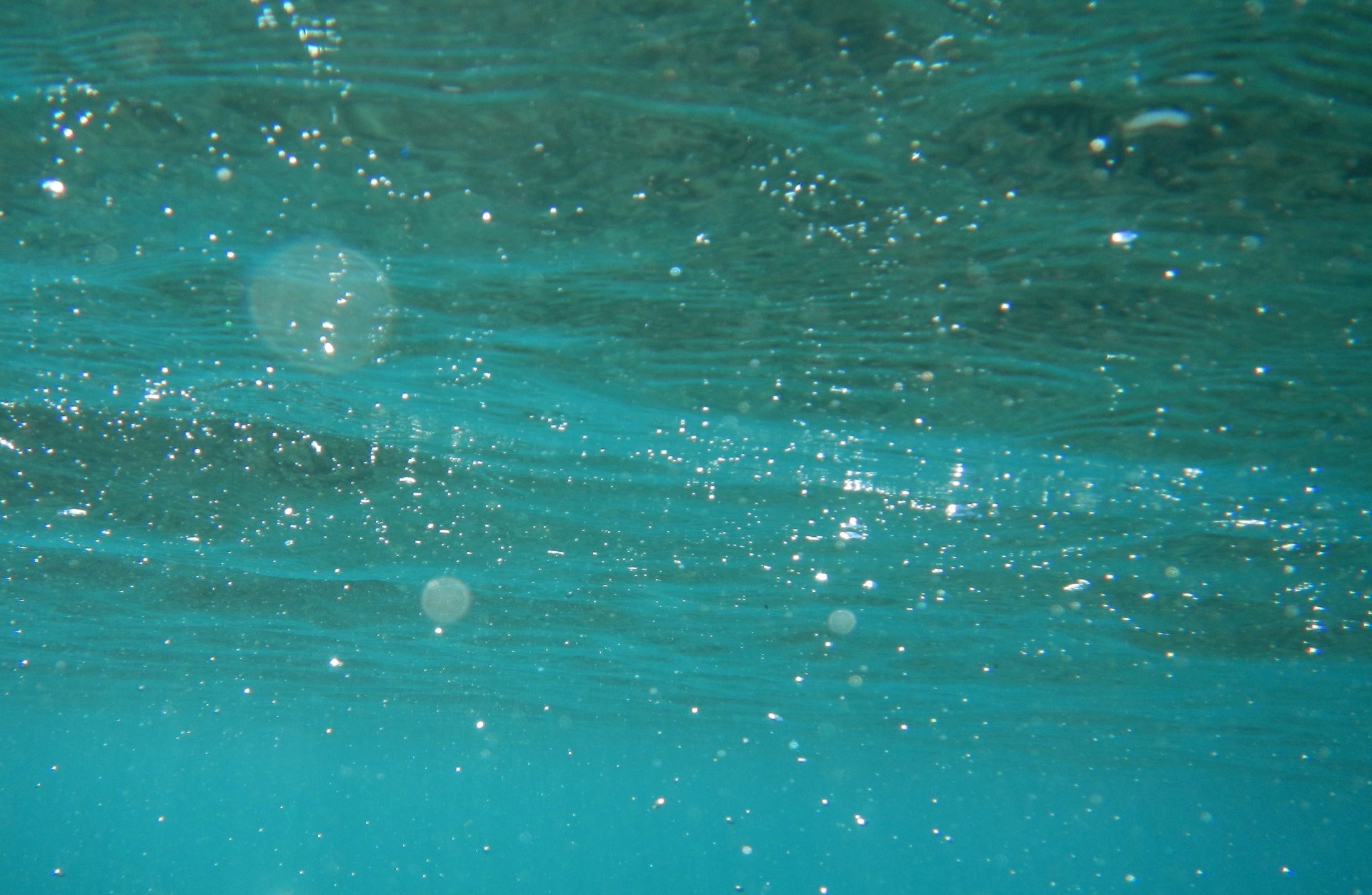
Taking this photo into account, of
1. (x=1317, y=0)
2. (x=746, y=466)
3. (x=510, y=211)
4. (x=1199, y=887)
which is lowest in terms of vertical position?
(x=1199, y=887)

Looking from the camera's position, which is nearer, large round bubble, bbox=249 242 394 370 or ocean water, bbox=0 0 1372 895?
ocean water, bbox=0 0 1372 895

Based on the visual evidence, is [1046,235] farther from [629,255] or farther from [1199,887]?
[1199,887]

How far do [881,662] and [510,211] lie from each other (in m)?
20.4

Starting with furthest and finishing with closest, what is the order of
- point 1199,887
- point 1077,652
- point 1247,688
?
1. point 1199,887
2. point 1247,688
3. point 1077,652

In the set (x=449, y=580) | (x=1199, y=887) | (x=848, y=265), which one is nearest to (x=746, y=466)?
(x=848, y=265)

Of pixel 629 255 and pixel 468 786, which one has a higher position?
pixel 629 255

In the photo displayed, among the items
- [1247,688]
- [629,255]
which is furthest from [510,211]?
[1247,688]

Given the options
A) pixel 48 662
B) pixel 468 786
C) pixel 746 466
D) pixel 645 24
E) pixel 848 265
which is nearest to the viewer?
pixel 645 24

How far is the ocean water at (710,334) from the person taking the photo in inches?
248

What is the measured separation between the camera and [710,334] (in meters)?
9.74

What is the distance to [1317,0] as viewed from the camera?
554 centimetres

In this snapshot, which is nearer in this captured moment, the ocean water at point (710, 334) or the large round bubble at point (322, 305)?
the ocean water at point (710, 334)

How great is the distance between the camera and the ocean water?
6305 mm

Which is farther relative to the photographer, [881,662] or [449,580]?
[881,662]
